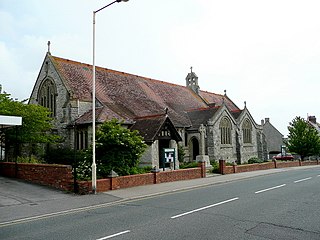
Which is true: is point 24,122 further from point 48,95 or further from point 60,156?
point 48,95

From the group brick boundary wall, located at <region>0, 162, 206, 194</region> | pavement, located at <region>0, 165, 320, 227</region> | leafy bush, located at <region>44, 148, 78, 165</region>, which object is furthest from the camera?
leafy bush, located at <region>44, 148, 78, 165</region>

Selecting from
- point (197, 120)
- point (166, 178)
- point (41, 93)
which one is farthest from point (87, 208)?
point (197, 120)

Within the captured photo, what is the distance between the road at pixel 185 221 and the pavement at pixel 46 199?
1.49 ft

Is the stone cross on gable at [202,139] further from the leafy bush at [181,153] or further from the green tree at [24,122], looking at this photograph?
the green tree at [24,122]

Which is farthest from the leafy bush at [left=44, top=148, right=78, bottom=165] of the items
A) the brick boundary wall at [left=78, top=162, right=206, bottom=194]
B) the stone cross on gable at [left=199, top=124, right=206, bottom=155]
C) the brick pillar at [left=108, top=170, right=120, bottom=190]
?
the stone cross on gable at [left=199, top=124, right=206, bottom=155]

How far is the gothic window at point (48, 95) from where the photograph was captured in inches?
1170

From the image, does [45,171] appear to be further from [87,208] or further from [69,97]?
[69,97]

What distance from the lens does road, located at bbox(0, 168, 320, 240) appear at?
7238mm

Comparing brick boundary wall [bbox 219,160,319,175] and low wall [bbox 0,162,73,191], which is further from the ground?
low wall [bbox 0,162,73,191]

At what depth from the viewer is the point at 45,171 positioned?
52.9 ft

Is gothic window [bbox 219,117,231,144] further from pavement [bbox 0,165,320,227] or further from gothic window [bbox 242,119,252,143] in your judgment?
pavement [bbox 0,165,320,227]

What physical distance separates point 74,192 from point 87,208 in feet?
10.9

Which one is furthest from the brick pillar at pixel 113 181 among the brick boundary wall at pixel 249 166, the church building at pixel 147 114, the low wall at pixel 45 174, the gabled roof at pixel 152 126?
the brick boundary wall at pixel 249 166

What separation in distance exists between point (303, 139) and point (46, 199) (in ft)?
137
